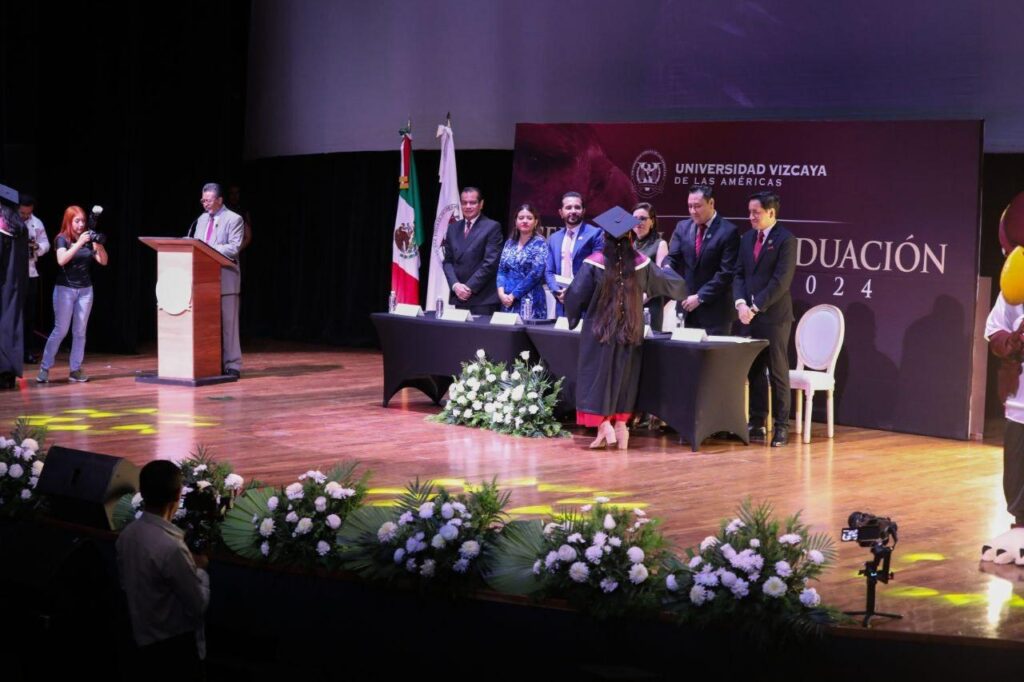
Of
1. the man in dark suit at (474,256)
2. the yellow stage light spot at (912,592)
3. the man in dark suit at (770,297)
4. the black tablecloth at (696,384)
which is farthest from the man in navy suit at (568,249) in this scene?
the yellow stage light spot at (912,592)

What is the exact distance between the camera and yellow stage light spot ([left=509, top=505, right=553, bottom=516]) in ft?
19.8

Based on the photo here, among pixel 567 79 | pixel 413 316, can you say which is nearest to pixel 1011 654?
pixel 413 316

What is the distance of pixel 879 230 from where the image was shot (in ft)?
29.9

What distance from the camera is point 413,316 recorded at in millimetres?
9203

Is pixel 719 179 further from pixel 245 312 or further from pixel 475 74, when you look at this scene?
pixel 245 312

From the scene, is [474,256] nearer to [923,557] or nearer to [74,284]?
[74,284]

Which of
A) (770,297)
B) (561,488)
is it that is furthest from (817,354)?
(561,488)

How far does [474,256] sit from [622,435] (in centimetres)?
210

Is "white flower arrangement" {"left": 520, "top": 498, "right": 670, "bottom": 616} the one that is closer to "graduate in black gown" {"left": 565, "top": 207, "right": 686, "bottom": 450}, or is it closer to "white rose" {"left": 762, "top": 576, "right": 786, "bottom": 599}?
"white rose" {"left": 762, "top": 576, "right": 786, "bottom": 599}

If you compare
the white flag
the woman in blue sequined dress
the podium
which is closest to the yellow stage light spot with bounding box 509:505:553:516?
the woman in blue sequined dress

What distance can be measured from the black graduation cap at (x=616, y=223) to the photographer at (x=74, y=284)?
4254mm

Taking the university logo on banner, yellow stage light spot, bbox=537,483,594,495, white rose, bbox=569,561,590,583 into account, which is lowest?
yellow stage light spot, bbox=537,483,594,495

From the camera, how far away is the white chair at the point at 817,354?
854 centimetres

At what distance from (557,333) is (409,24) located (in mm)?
4789
